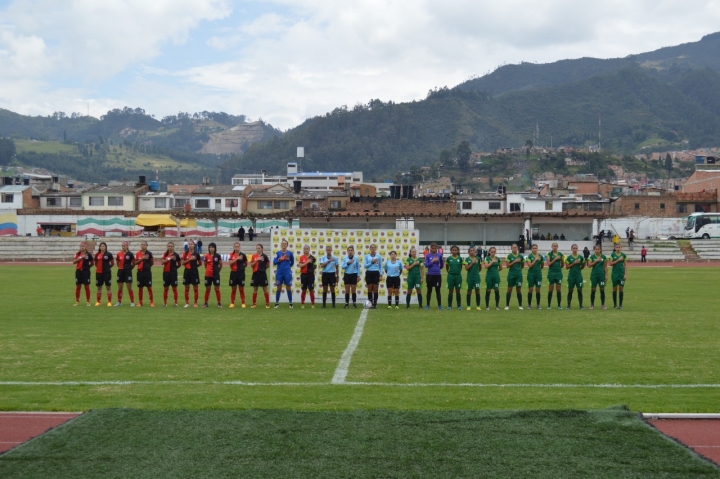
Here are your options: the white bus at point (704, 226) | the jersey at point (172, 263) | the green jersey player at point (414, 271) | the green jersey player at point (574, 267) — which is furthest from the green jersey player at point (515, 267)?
the white bus at point (704, 226)

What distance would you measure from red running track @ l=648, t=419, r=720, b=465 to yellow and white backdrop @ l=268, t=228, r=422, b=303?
14.9 meters

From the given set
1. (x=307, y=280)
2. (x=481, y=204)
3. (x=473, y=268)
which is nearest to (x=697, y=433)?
(x=473, y=268)

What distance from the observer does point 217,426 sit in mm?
8344

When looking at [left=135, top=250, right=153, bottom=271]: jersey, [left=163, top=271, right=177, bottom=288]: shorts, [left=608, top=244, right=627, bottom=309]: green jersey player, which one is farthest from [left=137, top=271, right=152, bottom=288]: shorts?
[left=608, top=244, right=627, bottom=309]: green jersey player

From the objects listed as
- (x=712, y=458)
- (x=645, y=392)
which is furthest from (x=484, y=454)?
(x=645, y=392)

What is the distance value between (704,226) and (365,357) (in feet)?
208

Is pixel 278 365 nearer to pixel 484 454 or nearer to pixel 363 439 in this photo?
pixel 363 439

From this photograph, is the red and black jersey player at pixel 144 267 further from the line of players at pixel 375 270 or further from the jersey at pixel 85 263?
the jersey at pixel 85 263

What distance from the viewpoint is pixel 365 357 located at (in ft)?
42.7

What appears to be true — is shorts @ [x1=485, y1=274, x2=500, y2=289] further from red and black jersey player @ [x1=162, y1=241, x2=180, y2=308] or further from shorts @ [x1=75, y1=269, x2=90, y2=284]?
shorts @ [x1=75, y1=269, x2=90, y2=284]

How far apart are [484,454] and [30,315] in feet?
49.9

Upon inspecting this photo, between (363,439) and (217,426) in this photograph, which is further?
(217,426)

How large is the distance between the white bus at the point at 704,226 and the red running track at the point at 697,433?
6540cm

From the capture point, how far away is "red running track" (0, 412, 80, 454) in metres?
Answer: 7.99
